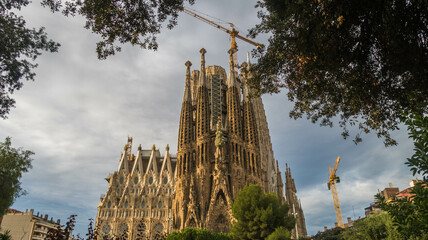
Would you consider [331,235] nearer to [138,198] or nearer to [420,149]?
[138,198]

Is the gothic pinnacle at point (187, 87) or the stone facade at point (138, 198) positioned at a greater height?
the gothic pinnacle at point (187, 87)

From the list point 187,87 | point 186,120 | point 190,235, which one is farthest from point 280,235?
point 187,87

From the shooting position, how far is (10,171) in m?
20.7

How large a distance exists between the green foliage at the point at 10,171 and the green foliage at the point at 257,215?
52.3 ft

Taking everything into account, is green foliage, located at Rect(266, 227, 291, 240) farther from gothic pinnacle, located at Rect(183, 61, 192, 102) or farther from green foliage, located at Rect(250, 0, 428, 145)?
gothic pinnacle, located at Rect(183, 61, 192, 102)

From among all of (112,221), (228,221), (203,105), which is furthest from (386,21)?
(112,221)

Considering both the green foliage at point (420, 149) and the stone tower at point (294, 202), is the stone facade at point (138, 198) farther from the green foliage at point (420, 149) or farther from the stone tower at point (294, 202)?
the green foliage at point (420, 149)

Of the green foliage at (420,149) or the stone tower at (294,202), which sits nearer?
the green foliage at (420,149)

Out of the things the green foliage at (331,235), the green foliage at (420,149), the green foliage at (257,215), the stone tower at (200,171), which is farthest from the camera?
the green foliage at (331,235)

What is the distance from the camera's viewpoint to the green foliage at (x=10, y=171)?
790 inches

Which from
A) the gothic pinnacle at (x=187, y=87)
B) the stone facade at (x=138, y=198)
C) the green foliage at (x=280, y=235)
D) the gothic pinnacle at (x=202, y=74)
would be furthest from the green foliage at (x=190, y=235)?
the gothic pinnacle at (x=202, y=74)

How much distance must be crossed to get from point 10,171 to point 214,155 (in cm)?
2616

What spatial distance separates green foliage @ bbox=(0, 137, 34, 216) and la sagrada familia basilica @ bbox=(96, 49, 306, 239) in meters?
15.7

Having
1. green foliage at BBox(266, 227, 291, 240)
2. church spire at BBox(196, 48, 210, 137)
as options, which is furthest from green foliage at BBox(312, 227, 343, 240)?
green foliage at BBox(266, 227, 291, 240)
